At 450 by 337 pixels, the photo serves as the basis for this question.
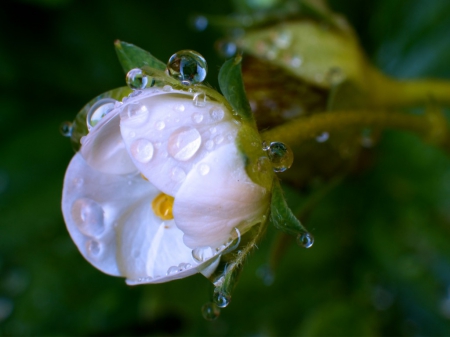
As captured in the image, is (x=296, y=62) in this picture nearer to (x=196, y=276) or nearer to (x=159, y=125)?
(x=159, y=125)

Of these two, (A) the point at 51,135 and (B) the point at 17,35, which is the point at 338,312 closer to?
(A) the point at 51,135

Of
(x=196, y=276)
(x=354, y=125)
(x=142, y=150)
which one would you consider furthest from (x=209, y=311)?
(x=196, y=276)

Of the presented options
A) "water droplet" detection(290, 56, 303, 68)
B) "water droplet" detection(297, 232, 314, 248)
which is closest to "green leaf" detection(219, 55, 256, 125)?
"water droplet" detection(297, 232, 314, 248)

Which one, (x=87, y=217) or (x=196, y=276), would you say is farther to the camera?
(x=196, y=276)

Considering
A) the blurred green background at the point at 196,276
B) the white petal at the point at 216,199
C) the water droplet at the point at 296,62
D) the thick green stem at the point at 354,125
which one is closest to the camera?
the white petal at the point at 216,199

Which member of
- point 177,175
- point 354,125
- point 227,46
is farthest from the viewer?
point 227,46

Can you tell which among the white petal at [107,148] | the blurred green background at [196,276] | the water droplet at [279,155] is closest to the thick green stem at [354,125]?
the water droplet at [279,155]

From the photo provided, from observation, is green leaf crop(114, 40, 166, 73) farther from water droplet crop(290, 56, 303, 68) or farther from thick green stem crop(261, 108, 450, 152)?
water droplet crop(290, 56, 303, 68)

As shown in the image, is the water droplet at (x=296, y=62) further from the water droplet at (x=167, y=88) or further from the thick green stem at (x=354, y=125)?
the water droplet at (x=167, y=88)
